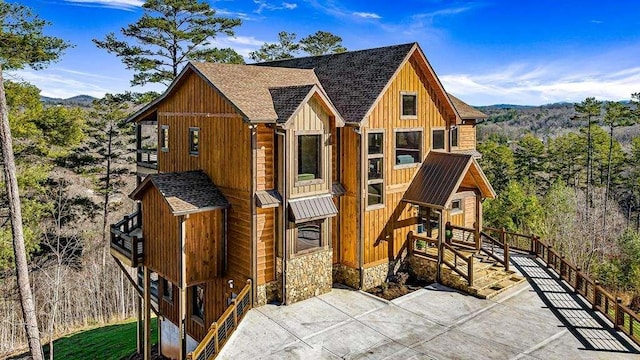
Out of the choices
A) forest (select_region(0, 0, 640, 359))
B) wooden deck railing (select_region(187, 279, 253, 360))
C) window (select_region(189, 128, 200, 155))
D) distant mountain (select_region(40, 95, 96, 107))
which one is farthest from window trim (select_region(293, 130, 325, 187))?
distant mountain (select_region(40, 95, 96, 107))

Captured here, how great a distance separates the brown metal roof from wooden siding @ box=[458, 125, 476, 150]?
35.3ft

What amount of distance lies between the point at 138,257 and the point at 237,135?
5.23m

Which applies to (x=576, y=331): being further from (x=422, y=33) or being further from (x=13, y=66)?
(x=13, y=66)

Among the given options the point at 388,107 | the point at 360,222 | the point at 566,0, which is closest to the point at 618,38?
the point at 566,0

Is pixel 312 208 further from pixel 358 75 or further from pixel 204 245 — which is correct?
pixel 358 75

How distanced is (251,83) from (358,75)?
4.23 metres

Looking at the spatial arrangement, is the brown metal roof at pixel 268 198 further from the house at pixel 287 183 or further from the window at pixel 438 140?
the window at pixel 438 140

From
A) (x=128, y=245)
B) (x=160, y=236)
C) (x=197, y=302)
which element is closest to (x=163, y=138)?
(x=128, y=245)

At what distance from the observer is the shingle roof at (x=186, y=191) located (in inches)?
472

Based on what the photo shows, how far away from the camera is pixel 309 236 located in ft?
48.5

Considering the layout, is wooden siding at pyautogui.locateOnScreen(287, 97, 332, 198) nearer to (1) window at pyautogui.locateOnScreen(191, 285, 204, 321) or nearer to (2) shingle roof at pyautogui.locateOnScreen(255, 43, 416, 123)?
(2) shingle roof at pyautogui.locateOnScreen(255, 43, 416, 123)

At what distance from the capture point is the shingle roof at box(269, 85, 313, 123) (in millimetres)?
12438

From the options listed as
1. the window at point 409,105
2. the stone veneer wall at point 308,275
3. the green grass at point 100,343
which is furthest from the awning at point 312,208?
the green grass at point 100,343

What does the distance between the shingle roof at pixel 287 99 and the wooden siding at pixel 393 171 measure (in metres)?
2.61
